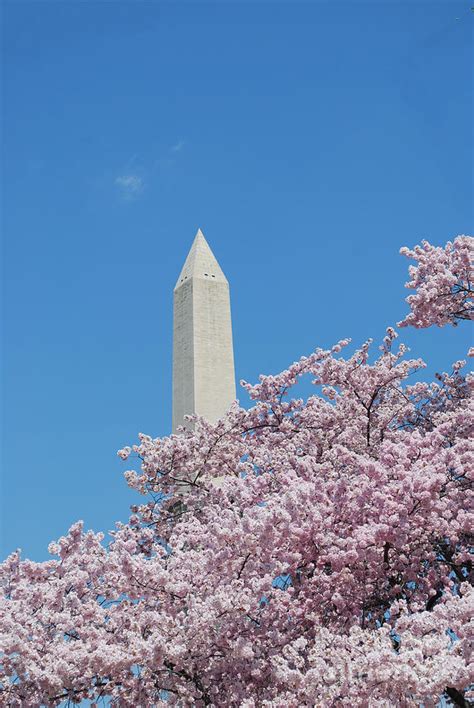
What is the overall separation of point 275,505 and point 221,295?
13541mm

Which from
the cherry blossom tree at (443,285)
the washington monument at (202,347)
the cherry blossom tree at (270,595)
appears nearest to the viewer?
the cherry blossom tree at (270,595)

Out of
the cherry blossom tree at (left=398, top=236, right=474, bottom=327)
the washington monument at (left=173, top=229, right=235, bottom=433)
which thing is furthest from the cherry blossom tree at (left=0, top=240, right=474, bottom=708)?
the washington monument at (left=173, top=229, right=235, bottom=433)

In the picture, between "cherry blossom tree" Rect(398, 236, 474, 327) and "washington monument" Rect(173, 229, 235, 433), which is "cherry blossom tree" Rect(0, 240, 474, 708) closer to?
"cherry blossom tree" Rect(398, 236, 474, 327)

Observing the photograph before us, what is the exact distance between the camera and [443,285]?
35.4 feet

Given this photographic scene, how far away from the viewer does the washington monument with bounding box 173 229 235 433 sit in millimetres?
20219

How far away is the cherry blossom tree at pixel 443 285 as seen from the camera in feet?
35.2

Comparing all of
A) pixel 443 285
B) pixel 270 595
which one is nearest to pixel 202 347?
pixel 443 285

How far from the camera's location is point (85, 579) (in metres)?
9.85

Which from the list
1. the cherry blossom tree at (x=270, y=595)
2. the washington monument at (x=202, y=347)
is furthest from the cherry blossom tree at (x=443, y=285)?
the washington monument at (x=202, y=347)

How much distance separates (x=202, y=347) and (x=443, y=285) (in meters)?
10.5

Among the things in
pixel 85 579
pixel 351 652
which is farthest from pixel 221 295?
pixel 351 652

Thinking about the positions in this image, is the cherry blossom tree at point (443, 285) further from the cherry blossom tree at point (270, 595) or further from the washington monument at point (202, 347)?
the washington monument at point (202, 347)

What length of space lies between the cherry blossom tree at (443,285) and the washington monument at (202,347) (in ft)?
30.8

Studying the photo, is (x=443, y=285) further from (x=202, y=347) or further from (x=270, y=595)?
Result: (x=202, y=347)
